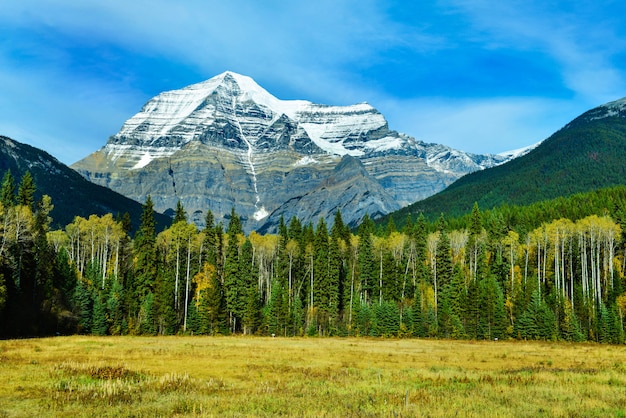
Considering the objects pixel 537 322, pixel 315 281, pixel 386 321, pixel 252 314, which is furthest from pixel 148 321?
pixel 537 322

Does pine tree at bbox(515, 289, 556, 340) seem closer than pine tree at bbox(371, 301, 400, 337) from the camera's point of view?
Yes

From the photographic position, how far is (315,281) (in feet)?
334

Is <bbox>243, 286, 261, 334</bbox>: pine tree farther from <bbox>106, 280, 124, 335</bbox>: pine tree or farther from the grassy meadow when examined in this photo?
the grassy meadow

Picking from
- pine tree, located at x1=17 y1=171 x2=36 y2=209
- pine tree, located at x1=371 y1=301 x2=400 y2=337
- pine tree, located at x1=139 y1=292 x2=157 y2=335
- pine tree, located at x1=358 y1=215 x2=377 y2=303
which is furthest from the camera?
pine tree, located at x1=358 y1=215 x2=377 y2=303

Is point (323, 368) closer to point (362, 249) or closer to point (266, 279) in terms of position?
point (362, 249)

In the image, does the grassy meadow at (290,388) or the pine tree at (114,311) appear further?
the pine tree at (114,311)

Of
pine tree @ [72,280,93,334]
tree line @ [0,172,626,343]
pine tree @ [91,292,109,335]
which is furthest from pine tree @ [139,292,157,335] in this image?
pine tree @ [72,280,93,334]

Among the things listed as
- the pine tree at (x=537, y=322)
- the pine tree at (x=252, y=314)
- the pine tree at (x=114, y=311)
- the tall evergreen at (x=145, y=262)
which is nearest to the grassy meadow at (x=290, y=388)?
the pine tree at (x=114, y=311)

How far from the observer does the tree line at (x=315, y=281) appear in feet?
253

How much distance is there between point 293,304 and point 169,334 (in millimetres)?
22650

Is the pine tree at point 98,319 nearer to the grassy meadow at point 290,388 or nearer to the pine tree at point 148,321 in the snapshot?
the pine tree at point 148,321

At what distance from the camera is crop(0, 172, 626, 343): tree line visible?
3031 inches

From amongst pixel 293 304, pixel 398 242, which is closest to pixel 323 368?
pixel 293 304

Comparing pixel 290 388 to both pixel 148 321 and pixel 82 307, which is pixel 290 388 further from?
pixel 148 321
